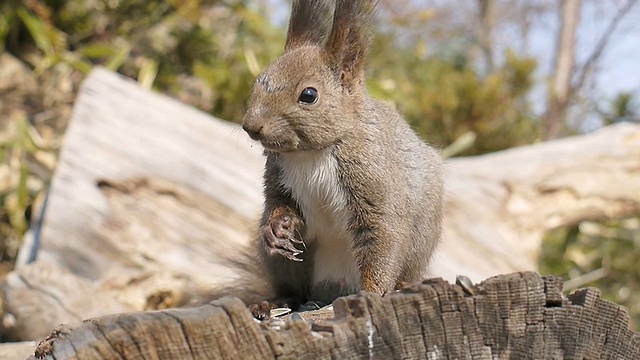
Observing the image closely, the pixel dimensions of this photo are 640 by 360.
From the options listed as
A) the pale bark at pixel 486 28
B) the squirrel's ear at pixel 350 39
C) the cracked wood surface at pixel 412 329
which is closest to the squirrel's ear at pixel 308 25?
the squirrel's ear at pixel 350 39

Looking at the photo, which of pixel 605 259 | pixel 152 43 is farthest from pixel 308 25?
pixel 605 259

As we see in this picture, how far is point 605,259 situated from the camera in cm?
769

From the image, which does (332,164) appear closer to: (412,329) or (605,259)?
(412,329)

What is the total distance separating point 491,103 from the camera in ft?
24.4

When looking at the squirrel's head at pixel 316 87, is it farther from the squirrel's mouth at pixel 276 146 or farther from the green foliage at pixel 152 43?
the green foliage at pixel 152 43

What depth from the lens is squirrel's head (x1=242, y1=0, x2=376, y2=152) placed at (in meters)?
2.85

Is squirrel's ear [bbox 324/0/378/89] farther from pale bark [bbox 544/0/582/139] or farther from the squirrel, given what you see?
pale bark [bbox 544/0/582/139]

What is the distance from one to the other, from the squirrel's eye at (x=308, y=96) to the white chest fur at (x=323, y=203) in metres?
0.20

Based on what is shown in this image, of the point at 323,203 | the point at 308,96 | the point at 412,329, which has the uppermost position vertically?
the point at 308,96

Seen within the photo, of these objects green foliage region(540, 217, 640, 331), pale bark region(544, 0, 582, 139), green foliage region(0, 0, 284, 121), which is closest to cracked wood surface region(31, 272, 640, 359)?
green foliage region(0, 0, 284, 121)

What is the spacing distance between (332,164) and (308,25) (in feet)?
1.98

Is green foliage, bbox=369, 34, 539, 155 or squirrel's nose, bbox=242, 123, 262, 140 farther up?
green foliage, bbox=369, 34, 539, 155

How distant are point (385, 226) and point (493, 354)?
94cm

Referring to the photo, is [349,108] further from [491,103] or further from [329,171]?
[491,103]
